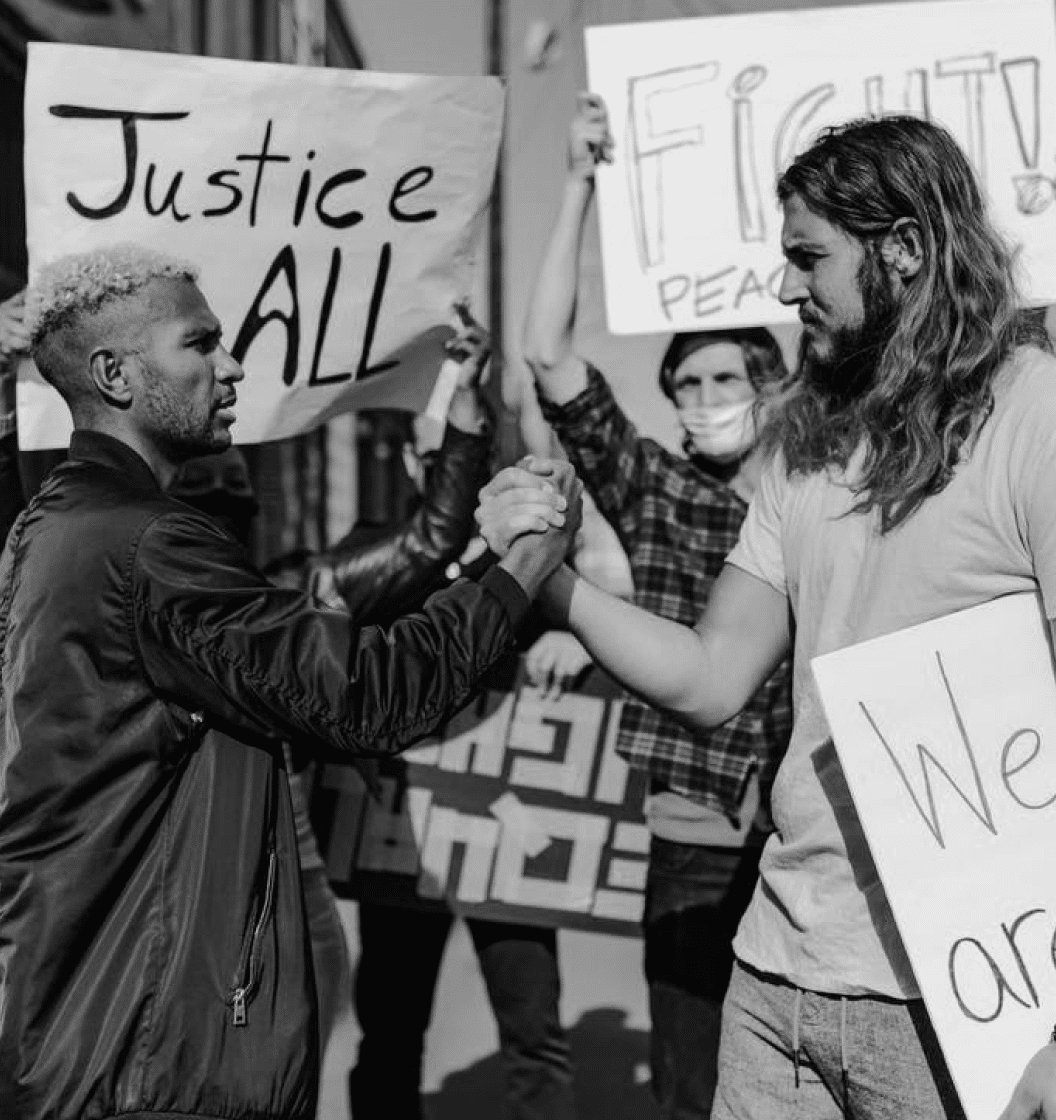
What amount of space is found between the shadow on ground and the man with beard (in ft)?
9.17

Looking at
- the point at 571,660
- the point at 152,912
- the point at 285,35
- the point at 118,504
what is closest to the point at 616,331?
the point at 571,660

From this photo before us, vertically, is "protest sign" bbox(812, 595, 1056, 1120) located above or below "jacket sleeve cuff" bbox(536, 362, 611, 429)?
below

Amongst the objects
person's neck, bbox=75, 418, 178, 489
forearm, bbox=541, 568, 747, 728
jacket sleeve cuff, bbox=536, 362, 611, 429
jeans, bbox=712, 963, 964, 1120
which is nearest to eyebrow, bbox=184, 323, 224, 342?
person's neck, bbox=75, 418, 178, 489

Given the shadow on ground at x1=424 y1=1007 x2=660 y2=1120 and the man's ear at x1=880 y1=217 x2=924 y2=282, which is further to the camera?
the shadow on ground at x1=424 y1=1007 x2=660 y2=1120

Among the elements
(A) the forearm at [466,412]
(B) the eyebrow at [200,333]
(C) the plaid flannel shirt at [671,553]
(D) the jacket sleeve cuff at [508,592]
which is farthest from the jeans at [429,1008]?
(B) the eyebrow at [200,333]

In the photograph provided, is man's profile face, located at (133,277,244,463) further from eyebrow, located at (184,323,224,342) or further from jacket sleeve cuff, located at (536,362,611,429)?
jacket sleeve cuff, located at (536,362,611,429)

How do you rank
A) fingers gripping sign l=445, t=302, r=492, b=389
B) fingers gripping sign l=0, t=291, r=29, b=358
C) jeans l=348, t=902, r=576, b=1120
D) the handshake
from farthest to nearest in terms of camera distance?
jeans l=348, t=902, r=576, b=1120 < fingers gripping sign l=445, t=302, r=492, b=389 < fingers gripping sign l=0, t=291, r=29, b=358 < the handshake

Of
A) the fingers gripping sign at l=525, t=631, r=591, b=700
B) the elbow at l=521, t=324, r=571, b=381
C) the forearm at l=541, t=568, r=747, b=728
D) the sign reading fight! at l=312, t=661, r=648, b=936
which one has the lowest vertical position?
the sign reading fight! at l=312, t=661, r=648, b=936

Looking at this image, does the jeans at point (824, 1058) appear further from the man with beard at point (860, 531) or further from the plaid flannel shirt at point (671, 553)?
the plaid flannel shirt at point (671, 553)

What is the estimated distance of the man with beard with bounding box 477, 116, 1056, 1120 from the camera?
2.28 meters

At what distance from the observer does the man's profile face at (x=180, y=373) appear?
2613mm

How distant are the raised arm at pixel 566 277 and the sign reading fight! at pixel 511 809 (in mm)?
1044

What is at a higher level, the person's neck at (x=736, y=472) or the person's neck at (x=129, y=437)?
the person's neck at (x=129, y=437)

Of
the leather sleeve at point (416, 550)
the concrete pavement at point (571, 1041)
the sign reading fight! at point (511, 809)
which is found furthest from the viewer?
the concrete pavement at point (571, 1041)
